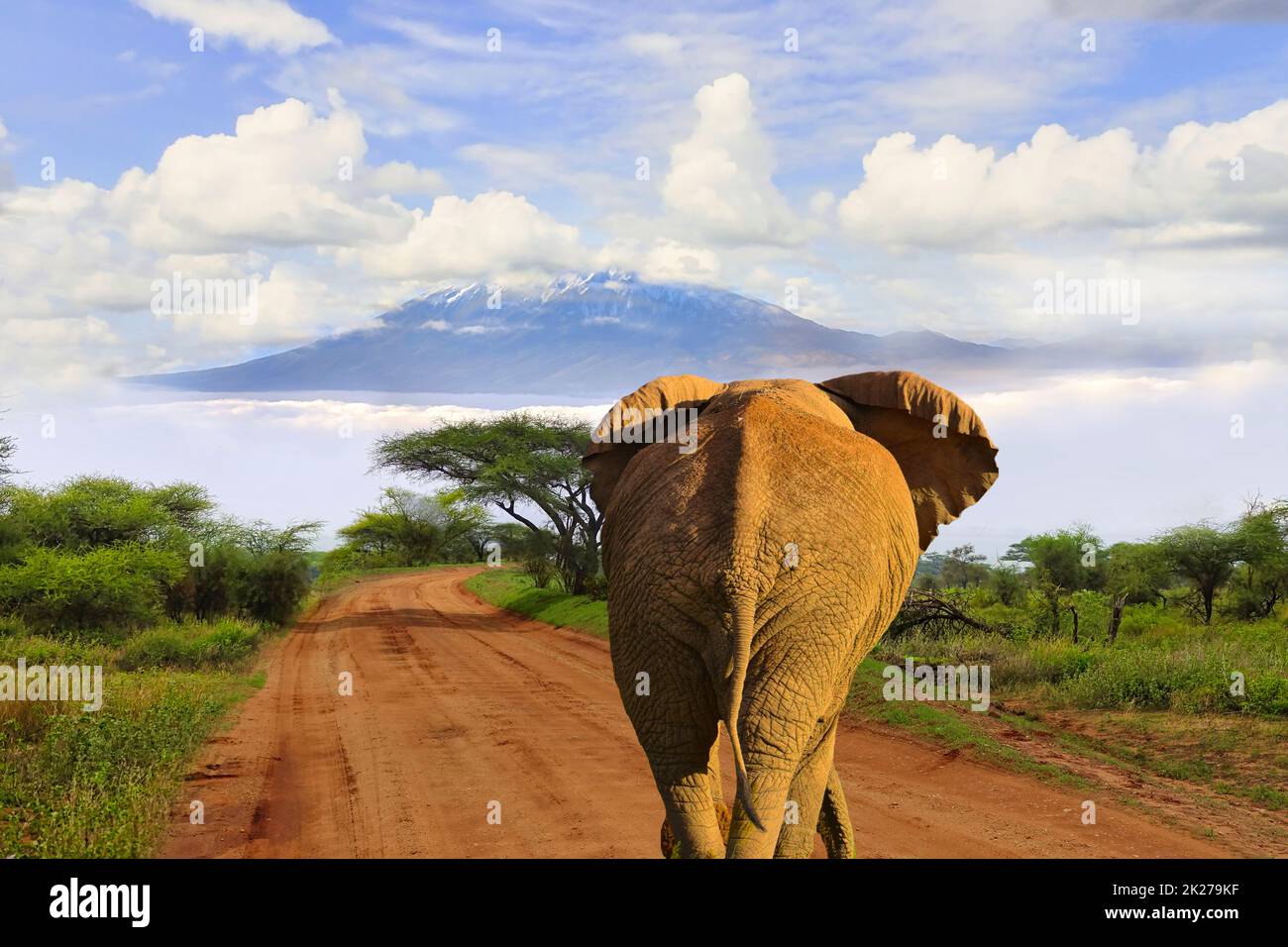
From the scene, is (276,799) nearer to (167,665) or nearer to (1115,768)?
(1115,768)

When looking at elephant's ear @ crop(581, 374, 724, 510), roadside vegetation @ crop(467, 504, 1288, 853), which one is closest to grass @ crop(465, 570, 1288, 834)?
roadside vegetation @ crop(467, 504, 1288, 853)

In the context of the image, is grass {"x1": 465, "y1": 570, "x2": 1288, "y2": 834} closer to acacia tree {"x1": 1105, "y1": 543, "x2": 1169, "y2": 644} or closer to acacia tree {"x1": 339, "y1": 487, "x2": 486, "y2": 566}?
acacia tree {"x1": 1105, "y1": 543, "x2": 1169, "y2": 644}

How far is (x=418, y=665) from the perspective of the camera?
2084 cm

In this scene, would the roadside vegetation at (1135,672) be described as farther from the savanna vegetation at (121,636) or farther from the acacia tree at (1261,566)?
the savanna vegetation at (121,636)

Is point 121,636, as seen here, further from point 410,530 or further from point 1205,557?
point 410,530

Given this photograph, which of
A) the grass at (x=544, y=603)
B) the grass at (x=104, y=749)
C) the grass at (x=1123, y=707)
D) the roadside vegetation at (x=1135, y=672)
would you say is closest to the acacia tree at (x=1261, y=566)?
the roadside vegetation at (x=1135, y=672)

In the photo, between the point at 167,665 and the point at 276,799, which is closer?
the point at 276,799

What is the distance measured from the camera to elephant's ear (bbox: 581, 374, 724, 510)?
4.76 metres

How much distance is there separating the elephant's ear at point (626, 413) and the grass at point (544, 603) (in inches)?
709
